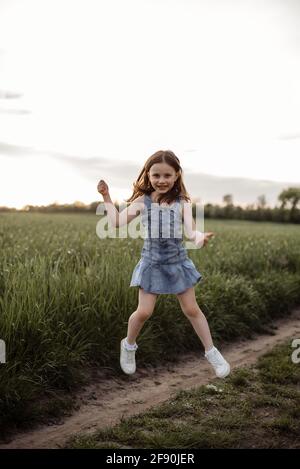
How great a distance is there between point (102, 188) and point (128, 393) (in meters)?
2.16

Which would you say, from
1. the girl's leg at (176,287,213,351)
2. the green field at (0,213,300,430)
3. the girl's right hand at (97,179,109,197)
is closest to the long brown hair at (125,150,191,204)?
the girl's right hand at (97,179,109,197)

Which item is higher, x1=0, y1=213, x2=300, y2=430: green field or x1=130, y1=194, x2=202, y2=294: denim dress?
x1=130, y1=194, x2=202, y2=294: denim dress

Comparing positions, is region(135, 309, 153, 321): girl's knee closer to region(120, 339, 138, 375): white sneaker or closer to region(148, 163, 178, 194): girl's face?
region(120, 339, 138, 375): white sneaker

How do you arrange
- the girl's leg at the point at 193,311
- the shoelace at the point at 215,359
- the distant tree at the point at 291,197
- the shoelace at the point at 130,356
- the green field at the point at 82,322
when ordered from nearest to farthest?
1. the girl's leg at the point at 193,311
2. the shoelace at the point at 215,359
3. the green field at the point at 82,322
4. the shoelace at the point at 130,356
5. the distant tree at the point at 291,197

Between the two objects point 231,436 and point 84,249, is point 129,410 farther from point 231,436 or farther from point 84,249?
point 84,249

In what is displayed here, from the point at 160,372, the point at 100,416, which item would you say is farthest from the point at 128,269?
the point at 100,416

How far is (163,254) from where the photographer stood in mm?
4703

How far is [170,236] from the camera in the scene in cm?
468

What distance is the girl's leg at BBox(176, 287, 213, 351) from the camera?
479 cm

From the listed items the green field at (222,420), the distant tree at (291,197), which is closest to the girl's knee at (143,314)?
the green field at (222,420)

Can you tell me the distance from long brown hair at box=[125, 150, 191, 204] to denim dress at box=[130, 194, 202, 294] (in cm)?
6

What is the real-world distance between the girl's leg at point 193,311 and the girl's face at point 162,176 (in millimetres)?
889

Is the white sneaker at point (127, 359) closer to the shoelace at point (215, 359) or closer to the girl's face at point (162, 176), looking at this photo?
the shoelace at point (215, 359)

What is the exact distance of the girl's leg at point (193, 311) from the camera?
479cm
